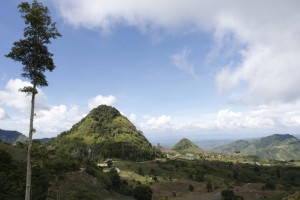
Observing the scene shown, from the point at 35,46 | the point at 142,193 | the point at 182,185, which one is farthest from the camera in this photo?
the point at 182,185

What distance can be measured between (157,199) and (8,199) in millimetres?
57375

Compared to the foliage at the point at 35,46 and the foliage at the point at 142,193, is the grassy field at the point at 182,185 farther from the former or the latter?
the foliage at the point at 35,46

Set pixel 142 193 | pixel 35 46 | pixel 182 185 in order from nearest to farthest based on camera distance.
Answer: pixel 35 46
pixel 142 193
pixel 182 185

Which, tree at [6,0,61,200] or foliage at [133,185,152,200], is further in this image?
foliage at [133,185,152,200]

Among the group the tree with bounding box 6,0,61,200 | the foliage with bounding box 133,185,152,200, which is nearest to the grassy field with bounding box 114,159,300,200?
the foliage with bounding box 133,185,152,200

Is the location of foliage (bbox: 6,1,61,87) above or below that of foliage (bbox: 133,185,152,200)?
above

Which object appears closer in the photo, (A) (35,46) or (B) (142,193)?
(A) (35,46)

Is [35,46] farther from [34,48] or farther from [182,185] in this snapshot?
[182,185]

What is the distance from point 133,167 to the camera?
159 meters

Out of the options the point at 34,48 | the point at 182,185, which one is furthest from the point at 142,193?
the point at 34,48

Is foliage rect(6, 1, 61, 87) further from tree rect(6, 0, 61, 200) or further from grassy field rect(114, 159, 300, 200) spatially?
grassy field rect(114, 159, 300, 200)

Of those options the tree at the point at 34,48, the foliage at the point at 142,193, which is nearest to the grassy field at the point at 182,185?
the foliage at the point at 142,193

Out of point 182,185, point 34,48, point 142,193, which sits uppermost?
point 34,48

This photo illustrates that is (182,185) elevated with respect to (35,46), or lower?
lower
